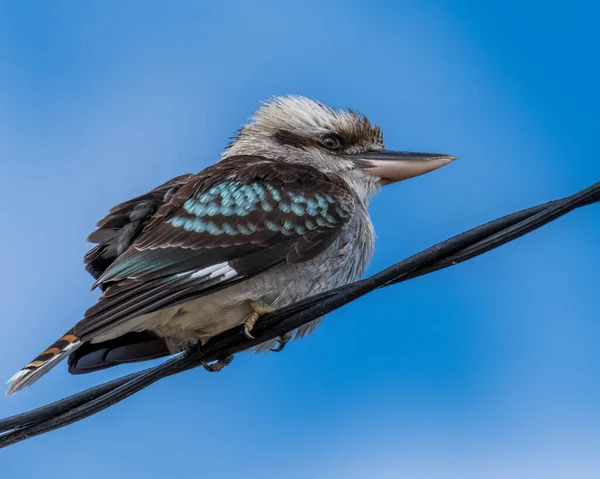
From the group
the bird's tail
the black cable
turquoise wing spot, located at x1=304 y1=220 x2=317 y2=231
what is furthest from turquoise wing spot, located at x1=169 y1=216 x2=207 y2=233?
the bird's tail

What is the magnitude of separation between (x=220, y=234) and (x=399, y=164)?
1.57 meters

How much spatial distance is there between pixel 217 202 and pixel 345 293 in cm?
136

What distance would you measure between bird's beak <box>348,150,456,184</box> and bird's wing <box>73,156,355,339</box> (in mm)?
536

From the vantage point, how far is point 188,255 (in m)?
4.96

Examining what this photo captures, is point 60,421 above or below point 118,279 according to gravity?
below

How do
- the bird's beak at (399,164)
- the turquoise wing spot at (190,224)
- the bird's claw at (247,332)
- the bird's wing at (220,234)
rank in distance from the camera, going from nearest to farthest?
the bird's wing at (220,234) < the bird's claw at (247,332) < the turquoise wing spot at (190,224) < the bird's beak at (399,164)

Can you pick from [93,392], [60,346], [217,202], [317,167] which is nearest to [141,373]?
[93,392]

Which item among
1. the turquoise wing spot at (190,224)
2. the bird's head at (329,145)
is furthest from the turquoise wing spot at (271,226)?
the bird's head at (329,145)

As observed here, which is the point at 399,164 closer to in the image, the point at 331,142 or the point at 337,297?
the point at 331,142

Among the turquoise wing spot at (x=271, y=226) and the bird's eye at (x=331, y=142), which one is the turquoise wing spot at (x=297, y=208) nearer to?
the turquoise wing spot at (x=271, y=226)

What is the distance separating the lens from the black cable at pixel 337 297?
12.1 feet

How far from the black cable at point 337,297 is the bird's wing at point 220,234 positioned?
0.35 metres

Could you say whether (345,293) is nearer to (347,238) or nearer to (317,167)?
(347,238)

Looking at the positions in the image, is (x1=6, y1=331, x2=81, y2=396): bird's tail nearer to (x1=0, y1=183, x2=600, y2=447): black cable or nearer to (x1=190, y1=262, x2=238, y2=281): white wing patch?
(x1=0, y1=183, x2=600, y2=447): black cable
